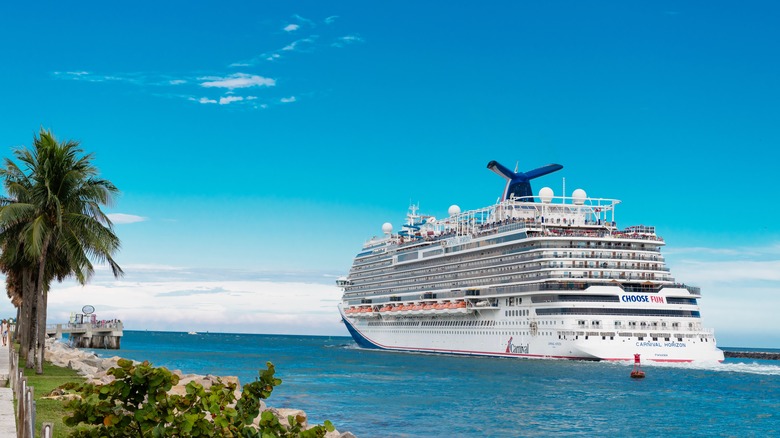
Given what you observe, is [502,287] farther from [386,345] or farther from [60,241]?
[60,241]

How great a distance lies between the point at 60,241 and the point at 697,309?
5693cm

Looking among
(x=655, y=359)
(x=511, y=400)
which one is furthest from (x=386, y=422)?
(x=655, y=359)

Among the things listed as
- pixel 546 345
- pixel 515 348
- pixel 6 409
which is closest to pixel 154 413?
pixel 6 409

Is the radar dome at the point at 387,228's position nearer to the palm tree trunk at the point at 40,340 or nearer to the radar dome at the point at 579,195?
the radar dome at the point at 579,195

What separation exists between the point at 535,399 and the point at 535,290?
110 ft

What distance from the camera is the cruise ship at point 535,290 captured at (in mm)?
70125

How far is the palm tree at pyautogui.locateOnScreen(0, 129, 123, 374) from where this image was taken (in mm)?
30406

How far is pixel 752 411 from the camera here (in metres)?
41.1

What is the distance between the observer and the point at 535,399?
1714 inches

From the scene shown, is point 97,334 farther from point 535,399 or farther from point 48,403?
point 48,403

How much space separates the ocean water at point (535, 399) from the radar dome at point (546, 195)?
85.2 feet

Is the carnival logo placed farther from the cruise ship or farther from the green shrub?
the green shrub

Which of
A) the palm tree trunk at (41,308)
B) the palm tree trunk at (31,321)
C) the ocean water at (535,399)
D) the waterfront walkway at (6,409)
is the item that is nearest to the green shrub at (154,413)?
the waterfront walkway at (6,409)

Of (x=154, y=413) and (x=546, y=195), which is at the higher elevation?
(x=546, y=195)
